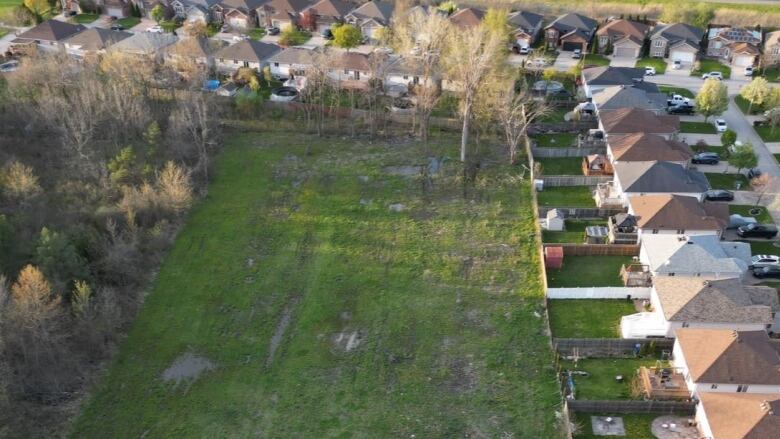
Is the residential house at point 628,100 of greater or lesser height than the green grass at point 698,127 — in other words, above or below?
above

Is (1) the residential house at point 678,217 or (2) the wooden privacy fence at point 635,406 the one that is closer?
(2) the wooden privacy fence at point 635,406

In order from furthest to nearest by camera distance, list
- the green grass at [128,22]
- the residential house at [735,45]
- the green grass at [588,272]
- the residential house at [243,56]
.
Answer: the green grass at [128,22] → the residential house at [735,45] → the residential house at [243,56] → the green grass at [588,272]

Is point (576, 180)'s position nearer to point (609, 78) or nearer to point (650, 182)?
point (650, 182)

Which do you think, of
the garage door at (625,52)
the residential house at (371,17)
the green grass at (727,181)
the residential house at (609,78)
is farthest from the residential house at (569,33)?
the green grass at (727,181)

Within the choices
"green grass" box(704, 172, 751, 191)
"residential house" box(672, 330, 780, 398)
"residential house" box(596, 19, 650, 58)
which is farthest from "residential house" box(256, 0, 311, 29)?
"residential house" box(672, 330, 780, 398)

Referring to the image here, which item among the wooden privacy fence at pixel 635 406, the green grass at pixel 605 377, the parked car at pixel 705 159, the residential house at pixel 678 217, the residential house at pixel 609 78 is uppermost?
the residential house at pixel 609 78

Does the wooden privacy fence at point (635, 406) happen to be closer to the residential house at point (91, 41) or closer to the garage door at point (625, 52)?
the garage door at point (625, 52)

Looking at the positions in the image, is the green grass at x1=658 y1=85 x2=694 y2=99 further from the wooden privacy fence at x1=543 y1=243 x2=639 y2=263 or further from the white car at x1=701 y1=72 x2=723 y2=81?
the wooden privacy fence at x1=543 y1=243 x2=639 y2=263
